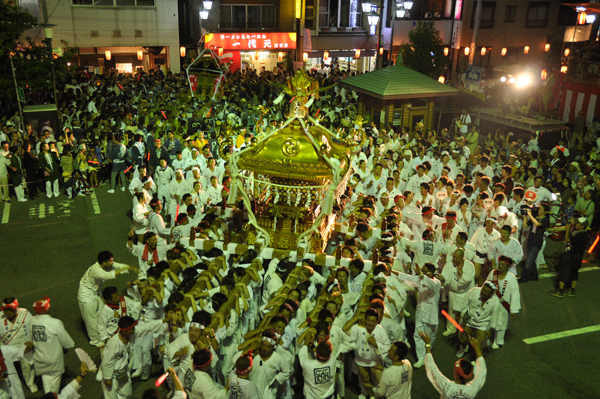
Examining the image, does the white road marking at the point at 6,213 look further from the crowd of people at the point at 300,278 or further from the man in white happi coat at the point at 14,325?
the man in white happi coat at the point at 14,325

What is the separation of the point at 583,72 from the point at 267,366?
67.5 ft

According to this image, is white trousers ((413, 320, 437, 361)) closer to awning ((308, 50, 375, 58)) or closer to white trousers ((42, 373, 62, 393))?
white trousers ((42, 373, 62, 393))

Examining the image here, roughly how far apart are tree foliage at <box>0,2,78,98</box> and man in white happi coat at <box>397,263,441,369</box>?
13.0 metres

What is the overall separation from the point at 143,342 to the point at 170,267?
1120mm

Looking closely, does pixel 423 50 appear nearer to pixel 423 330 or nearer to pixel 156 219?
pixel 156 219

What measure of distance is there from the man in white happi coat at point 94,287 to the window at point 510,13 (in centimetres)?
3424

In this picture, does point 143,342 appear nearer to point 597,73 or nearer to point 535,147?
point 535,147

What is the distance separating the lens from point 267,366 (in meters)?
5.27

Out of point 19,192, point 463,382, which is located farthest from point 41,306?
point 19,192

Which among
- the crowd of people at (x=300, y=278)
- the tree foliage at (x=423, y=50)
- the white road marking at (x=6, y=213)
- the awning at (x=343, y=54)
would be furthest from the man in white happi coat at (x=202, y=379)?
the awning at (x=343, y=54)

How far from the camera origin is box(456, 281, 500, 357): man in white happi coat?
6609 mm

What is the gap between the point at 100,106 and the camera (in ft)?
57.9

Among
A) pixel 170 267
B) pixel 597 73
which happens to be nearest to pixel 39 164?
pixel 170 267

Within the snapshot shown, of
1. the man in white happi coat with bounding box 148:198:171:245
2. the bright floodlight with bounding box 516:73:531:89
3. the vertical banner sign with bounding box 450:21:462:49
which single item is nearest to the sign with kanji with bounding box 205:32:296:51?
the vertical banner sign with bounding box 450:21:462:49
